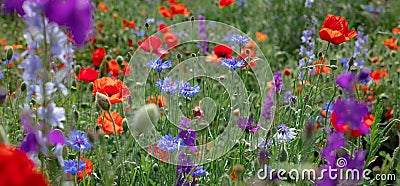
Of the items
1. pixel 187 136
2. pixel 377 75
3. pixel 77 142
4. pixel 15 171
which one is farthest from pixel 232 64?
pixel 15 171

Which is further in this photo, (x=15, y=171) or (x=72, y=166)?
(x=72, y=166)

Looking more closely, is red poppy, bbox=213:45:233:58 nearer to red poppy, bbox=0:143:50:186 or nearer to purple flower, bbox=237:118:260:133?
purple flower, bbox=237:118:260:133

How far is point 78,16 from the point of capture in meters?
0.84

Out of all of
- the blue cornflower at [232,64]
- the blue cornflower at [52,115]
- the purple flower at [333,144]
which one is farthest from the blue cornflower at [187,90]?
the blue cornflower at [52,115]

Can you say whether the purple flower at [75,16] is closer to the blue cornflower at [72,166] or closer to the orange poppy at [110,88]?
the blue cornflower at [72,166]

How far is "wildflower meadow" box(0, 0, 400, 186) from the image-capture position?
97 cm

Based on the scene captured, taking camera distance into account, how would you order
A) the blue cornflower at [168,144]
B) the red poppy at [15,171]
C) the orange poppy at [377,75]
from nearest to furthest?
the red poppy at [15,171] < the blue cornflower at [168,144] < the orange poppy at [377,75]

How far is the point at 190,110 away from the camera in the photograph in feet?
6.39

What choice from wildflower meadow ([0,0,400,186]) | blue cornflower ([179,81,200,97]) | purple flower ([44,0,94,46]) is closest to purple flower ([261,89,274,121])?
wildflower meadow ([0,0,400,186])

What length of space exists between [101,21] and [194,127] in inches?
96.2

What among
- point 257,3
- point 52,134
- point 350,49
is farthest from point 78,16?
point 257,3

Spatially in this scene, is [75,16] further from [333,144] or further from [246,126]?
[246,126]

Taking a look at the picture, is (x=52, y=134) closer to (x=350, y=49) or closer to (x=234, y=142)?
(x=234, y=142)

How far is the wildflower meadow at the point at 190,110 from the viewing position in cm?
97
